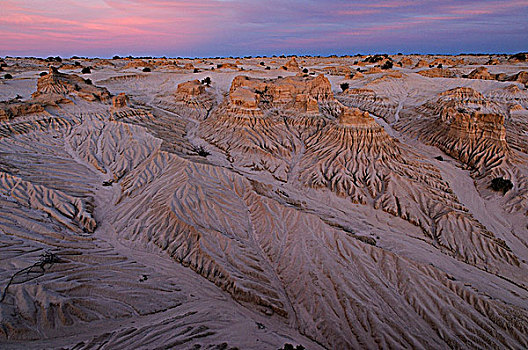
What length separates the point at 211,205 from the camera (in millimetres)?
20156

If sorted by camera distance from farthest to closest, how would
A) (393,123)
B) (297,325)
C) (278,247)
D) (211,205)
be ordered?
(393,123) < (211,205) < (278,247) < (297,325)

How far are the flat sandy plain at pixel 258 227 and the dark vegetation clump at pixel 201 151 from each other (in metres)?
0.37

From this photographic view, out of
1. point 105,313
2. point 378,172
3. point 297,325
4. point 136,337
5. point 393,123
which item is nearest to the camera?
point 136,337

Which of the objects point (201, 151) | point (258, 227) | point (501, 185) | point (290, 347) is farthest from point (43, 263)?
point (501, 185)

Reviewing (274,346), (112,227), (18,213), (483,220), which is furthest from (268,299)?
(483,220)

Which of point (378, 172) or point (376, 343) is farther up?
point (378, 172)

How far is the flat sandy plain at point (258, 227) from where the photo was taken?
40.8 ft

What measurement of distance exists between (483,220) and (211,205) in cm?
1984

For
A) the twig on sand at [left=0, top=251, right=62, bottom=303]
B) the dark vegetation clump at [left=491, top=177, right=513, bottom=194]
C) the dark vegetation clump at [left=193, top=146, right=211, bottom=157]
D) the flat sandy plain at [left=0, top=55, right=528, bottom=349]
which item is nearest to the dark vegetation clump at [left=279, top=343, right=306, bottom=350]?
the flat sandy plain at [left=0, top=55, right=528, bottom=349]

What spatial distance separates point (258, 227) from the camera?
1947 cm

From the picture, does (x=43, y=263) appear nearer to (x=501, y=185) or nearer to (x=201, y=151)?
(x=201, y=151)

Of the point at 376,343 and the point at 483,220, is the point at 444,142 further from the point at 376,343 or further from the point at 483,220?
the point at 376,343

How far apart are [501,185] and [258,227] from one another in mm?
20970

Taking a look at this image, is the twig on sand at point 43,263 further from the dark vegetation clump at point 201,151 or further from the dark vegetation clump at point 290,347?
the dark vegetation clump at point 201,151
